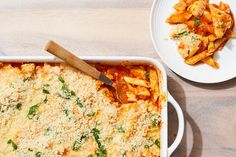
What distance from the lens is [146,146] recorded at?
6.31ft

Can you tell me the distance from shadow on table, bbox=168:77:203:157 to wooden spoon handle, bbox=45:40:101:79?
40cm

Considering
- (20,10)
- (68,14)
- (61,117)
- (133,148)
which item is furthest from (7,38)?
(133,148)

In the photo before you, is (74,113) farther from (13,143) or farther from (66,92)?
(13,143)

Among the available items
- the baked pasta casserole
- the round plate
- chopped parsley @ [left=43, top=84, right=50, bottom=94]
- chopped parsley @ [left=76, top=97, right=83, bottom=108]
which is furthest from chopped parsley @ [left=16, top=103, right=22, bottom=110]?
the round plate

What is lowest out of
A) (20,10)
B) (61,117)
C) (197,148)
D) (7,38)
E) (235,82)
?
(197,148)

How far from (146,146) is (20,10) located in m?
0.95

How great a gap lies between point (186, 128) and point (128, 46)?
19.0 inches

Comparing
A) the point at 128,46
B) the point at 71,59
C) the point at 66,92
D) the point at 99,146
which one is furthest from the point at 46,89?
the point at 128,46

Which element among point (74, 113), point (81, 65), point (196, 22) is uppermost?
point (196, 22)

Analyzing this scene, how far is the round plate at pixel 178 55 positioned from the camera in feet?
6.81

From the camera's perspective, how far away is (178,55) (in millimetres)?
2113

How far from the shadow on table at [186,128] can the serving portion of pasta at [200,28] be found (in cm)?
15

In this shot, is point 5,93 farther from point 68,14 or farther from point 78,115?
point 68,14

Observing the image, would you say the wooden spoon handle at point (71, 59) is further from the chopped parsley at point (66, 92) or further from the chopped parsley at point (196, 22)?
the chopped parsley at point (196, 22)
